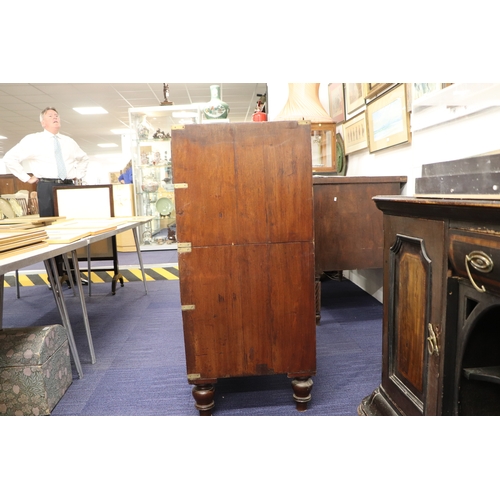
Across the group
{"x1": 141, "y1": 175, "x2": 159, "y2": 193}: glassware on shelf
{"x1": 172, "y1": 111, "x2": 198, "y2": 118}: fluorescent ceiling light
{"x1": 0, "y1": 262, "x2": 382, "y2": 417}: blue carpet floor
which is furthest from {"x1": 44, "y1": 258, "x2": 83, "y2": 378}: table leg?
{"x1": 172, "y1": 111, "x2": 198, "y2": 118}: fluorescent ceiling light

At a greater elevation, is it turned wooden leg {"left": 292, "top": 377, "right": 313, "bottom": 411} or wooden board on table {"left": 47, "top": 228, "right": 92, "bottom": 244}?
wooden board on table {"left": 47, "top": 228, "right": 92, "bottom": 244}

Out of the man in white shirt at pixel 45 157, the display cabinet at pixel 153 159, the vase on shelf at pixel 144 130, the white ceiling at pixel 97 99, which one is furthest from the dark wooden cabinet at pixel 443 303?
the white ceiling at pixel 97 99

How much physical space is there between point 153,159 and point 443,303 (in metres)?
5.65

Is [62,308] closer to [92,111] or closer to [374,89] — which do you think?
[374,89]

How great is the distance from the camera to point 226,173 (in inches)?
53.8

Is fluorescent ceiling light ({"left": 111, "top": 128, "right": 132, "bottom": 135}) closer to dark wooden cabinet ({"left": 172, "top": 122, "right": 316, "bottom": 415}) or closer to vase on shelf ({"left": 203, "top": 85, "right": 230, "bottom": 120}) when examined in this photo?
vase on shelf ({"left": 203, "top": 85, "right": 230, "bottom": 120})

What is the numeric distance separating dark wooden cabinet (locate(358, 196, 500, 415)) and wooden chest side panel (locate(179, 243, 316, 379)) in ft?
1.13

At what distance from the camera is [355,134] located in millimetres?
3070

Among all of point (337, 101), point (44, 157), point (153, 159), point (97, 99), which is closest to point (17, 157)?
point (44, 157)

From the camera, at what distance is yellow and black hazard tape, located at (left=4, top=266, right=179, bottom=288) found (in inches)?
165

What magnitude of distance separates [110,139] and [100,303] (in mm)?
11502

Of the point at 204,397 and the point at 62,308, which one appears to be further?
the point at 62,308

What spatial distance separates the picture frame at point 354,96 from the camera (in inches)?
110
